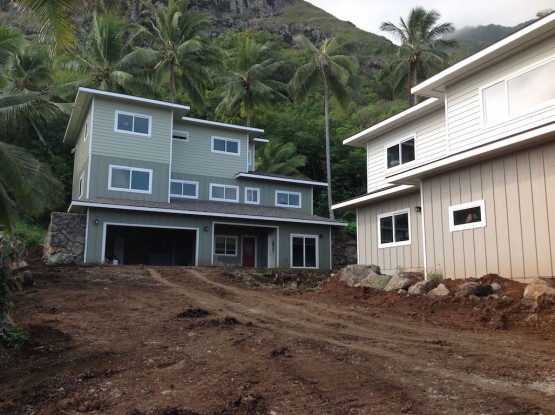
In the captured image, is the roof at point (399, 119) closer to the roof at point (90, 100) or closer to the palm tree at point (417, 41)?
the roof at point (90, 100)

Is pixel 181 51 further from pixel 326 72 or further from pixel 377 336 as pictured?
pixel 377 336

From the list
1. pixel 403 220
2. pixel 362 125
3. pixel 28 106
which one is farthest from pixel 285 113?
pixel 28 106

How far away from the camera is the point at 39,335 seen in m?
7.32

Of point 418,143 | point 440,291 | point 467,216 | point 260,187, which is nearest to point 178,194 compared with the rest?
point 260,187

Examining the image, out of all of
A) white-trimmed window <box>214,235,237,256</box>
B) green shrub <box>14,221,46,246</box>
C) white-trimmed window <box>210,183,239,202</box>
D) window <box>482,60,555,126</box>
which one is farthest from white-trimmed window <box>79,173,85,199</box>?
window <box>482,60,555,126</box>

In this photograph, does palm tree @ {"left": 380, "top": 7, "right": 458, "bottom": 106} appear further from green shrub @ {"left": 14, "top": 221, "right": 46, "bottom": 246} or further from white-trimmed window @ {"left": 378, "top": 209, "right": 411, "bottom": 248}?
green shrub @ {"left": 14, "top": 221, "right": 46, "bottom": 246}

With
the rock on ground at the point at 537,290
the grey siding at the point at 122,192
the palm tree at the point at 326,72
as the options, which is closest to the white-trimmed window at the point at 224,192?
the grey siding at the point at 122,192

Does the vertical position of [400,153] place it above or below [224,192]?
below

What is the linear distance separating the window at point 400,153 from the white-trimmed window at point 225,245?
33.9ft

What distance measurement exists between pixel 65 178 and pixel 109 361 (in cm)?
2765

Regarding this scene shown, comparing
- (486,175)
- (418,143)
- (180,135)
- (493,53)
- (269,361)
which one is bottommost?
(269,361)

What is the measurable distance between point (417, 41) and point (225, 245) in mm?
18600

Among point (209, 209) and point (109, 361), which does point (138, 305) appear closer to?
point (109, 361)

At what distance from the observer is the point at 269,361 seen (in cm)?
580
